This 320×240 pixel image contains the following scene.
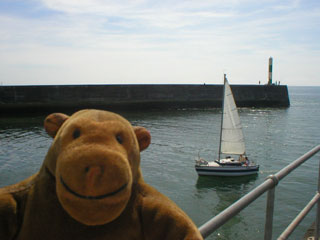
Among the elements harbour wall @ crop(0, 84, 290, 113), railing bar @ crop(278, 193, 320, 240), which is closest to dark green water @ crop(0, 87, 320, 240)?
harbour wall @ crop(0, 84, 290, 113)

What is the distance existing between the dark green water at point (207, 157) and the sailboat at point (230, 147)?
0.44 meters

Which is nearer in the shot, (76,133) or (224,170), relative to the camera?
(76,133)

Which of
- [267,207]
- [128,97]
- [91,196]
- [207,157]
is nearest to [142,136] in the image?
[91,196]

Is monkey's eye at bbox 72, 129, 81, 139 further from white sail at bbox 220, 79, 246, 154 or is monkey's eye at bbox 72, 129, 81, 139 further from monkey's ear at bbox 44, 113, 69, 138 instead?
white sail at bbox 220, 79, 246, 154

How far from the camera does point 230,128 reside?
1897 centimetres

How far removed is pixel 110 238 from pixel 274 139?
2859 cm

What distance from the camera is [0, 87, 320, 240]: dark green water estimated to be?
12688 millimetres

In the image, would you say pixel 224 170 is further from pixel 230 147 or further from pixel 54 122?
pixel 54 122

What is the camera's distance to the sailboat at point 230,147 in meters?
16.9

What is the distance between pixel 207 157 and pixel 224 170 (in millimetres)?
4446

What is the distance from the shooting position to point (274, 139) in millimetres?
27969

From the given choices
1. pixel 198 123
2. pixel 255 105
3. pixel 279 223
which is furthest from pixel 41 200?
pixel 255 105

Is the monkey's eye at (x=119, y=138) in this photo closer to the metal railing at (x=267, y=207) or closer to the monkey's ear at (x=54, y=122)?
the monkey's ear at (x=54, y=122)

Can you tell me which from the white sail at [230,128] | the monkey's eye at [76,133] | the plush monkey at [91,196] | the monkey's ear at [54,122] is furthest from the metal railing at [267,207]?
the white sail at [230,128]
